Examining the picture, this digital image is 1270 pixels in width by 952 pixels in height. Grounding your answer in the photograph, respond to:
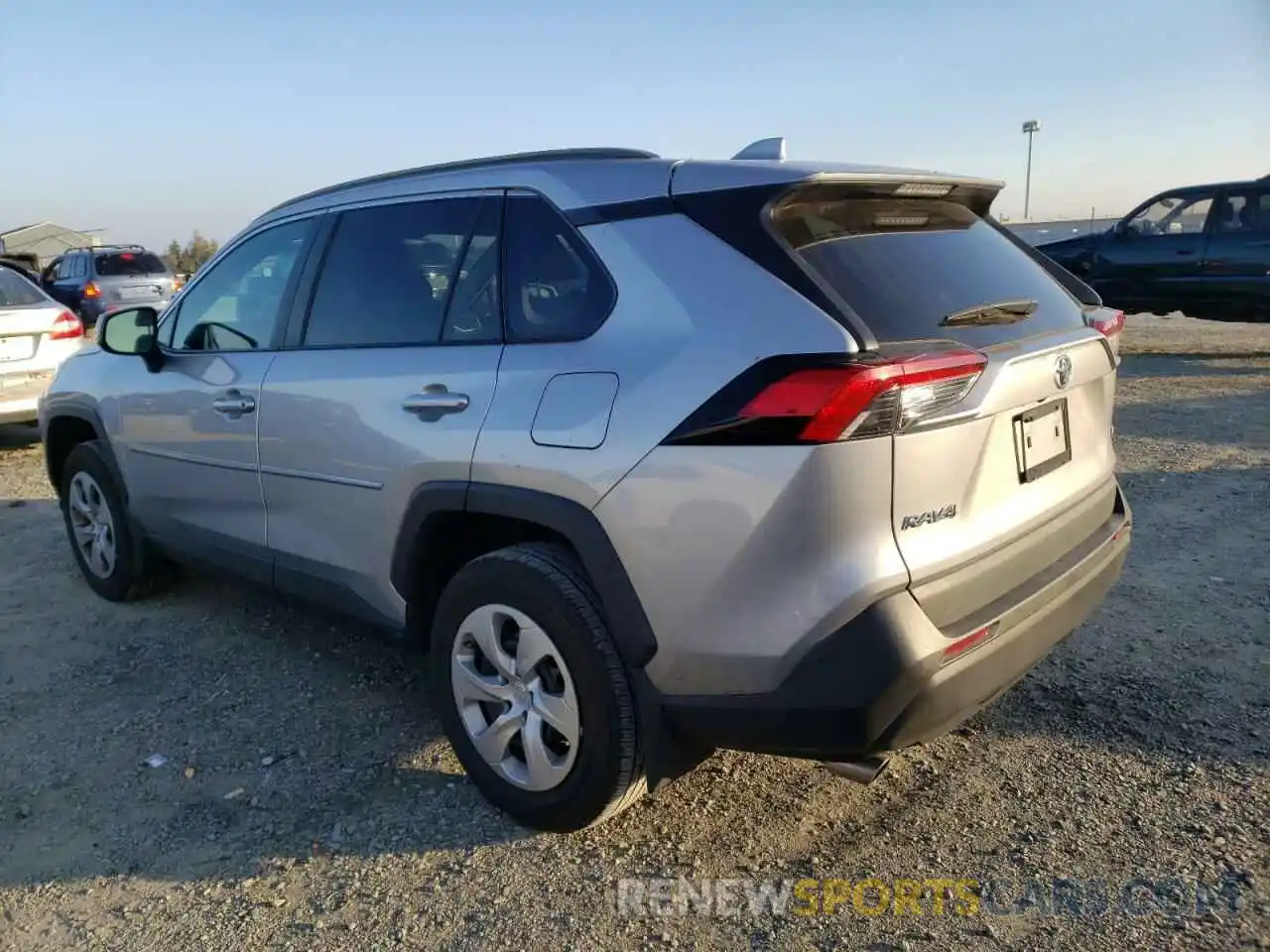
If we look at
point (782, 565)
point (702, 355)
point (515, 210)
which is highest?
point (515, 210)

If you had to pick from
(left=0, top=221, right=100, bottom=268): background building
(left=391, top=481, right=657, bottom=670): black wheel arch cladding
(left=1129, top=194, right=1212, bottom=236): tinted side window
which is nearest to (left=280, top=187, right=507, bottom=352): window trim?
(left=391, top=481, right=657, bottom=670): black wheel arch cladding

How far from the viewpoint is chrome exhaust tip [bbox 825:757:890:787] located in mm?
2391

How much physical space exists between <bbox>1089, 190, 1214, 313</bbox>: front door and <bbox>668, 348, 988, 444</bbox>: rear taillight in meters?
10.8

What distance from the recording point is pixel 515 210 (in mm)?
2879

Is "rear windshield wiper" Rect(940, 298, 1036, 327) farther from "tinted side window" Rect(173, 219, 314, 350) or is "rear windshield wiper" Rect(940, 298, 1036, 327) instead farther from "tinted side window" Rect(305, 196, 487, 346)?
"tinted side window" Rect(173, 219, 314, 350)

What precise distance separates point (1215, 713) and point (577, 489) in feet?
7.69

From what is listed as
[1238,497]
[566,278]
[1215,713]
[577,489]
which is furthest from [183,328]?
[1238,497]

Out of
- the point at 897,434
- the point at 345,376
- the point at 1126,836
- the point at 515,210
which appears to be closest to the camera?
the point at 897,434

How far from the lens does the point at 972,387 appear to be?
2250 millimetres

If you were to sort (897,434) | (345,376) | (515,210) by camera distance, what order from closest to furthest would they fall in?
(897,434) → (515,210) → (345,376)

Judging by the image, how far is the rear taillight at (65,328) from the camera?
8.03 meters

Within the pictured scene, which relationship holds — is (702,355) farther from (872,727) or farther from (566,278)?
(872,727)

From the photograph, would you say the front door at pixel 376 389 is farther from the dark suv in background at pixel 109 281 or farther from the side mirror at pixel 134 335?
the dark suv in background at pixel 109 281

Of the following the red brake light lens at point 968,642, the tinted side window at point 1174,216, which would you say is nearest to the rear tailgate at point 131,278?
the tinted side window at point 1174,216
